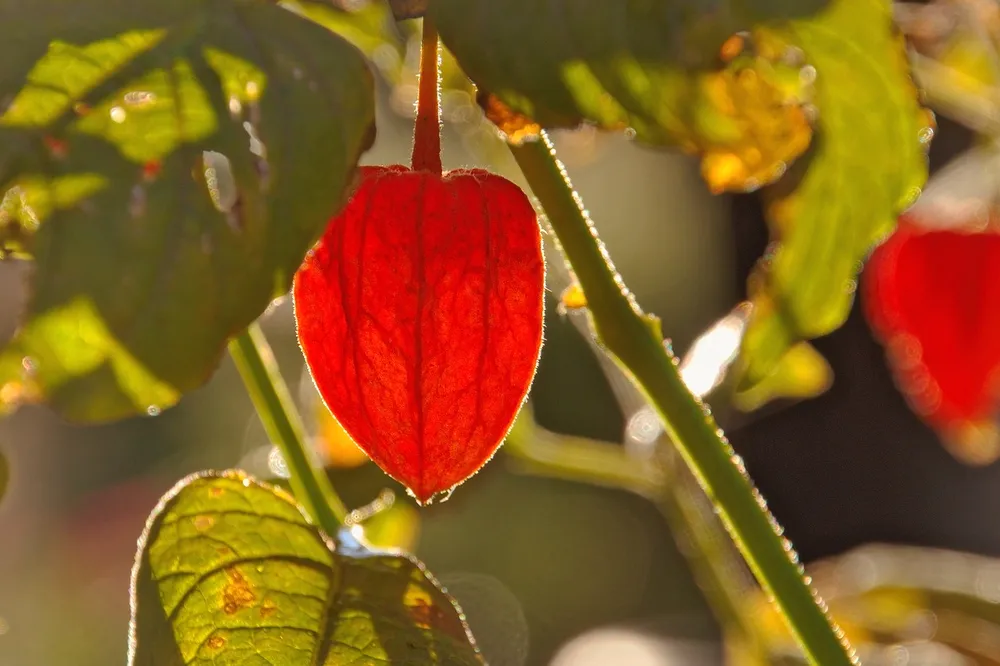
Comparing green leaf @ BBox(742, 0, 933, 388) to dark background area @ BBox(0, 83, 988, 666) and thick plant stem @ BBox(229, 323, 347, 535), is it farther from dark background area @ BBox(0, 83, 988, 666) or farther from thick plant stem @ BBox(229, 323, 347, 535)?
dark background area @ BBox(0, 83, 988, 666)

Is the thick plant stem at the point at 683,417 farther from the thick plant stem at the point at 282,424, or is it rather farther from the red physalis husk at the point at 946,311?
the red physalis husk at the point at 946,311

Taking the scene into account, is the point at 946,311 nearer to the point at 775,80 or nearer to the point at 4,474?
the point at 775,80

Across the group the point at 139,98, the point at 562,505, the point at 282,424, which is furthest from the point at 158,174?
the point at 562,505

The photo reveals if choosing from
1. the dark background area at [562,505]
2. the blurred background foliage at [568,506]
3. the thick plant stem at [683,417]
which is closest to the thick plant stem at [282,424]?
the thick plant stem at [683,417]

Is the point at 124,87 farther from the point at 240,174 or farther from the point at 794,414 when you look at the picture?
the point at 794,414

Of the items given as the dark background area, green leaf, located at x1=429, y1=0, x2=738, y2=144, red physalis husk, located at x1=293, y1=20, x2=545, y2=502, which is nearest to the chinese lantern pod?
red physalis husk, located at x1=293, y1=20, x2=545, y2=502

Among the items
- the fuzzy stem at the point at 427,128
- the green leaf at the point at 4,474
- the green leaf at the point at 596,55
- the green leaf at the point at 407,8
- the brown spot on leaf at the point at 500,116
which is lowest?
the green leaf at the point at 4,474
